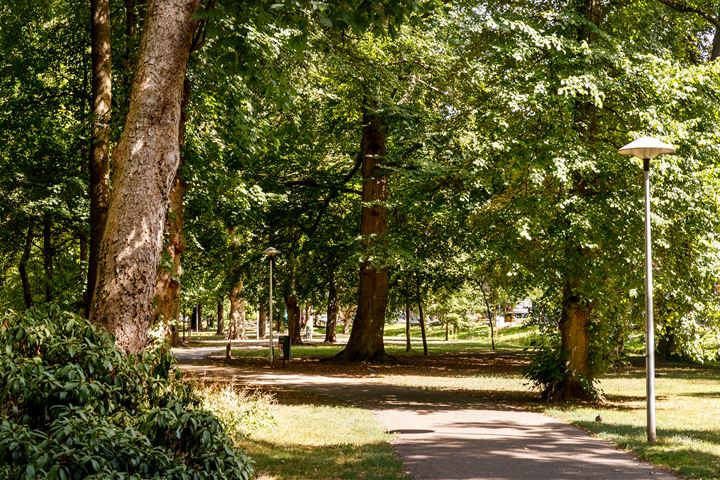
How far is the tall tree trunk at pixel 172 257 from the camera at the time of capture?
14.0 m

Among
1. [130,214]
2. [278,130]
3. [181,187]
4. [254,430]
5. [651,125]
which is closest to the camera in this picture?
[130,214]

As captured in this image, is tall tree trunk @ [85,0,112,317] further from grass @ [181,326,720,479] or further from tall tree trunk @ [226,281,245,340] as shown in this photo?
tall tree trunk @ [226,281,245,340]

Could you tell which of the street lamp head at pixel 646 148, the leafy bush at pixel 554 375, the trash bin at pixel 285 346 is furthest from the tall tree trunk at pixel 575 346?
the trash bin at pixel 285 346

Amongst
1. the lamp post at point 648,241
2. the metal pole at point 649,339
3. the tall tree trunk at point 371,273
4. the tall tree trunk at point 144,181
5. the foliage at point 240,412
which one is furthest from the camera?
the tall tree trunk at point 371,273

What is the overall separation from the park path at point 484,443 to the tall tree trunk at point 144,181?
3812 mm

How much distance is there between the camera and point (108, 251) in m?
7.55

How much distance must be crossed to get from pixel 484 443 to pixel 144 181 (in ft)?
20.9

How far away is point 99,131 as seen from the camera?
41.2ft

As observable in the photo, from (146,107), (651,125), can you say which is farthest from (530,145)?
(146,107)

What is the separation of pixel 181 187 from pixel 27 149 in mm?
10343

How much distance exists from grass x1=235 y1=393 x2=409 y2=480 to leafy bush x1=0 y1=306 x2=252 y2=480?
322 centimetres

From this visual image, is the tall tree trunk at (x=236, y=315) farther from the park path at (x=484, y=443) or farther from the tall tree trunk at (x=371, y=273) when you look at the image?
the park path at (x=484, y=443)

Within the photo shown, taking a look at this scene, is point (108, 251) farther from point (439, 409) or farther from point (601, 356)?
point (601, 356)

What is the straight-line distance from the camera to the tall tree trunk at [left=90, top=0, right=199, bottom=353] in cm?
744
